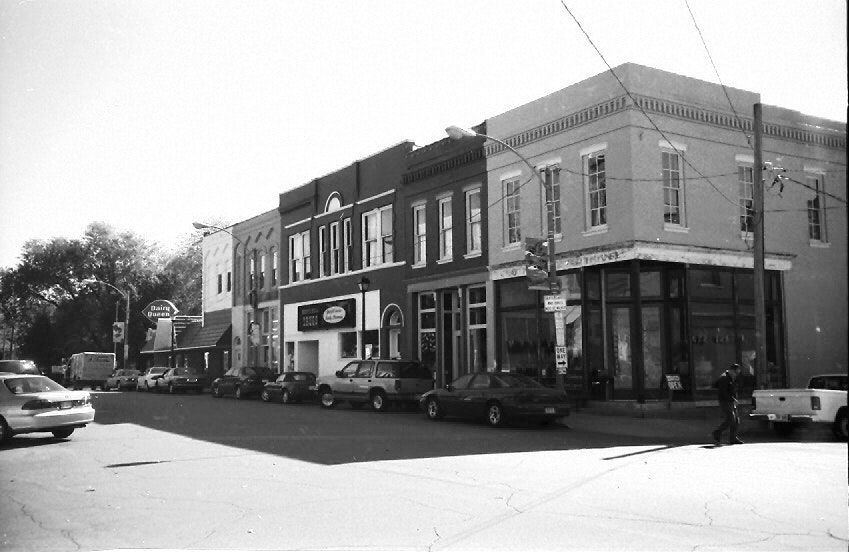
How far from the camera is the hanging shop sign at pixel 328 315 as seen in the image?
36.5 m

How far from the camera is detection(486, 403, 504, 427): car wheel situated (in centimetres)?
1933

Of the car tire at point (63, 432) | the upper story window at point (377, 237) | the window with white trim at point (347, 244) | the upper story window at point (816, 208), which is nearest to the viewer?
the car tire at point (63, 432)

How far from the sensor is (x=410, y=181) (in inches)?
1283

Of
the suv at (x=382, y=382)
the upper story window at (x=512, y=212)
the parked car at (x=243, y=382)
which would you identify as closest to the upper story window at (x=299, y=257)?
the parked car at (x=243, y=382)

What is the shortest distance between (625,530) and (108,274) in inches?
2825

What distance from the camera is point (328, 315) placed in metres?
38.0

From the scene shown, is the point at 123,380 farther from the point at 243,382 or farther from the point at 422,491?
the point at 422,491

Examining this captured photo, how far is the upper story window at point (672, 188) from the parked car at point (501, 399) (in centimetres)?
713

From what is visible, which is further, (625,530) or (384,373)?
(384,373)

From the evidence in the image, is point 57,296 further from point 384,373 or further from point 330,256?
point 384,373

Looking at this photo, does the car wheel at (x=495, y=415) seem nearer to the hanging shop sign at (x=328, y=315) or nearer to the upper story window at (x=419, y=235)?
the upper story window at (x=419, y=235)

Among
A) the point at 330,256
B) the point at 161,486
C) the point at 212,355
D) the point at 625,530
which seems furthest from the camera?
the point at 212,355

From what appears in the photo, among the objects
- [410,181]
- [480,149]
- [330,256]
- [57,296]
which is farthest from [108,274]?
[480,149]

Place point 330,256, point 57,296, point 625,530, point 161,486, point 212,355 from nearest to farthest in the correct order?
1. point 625,530
2. point 161,486
3. point 330,256
4. point 212,355
5. point 57,296
